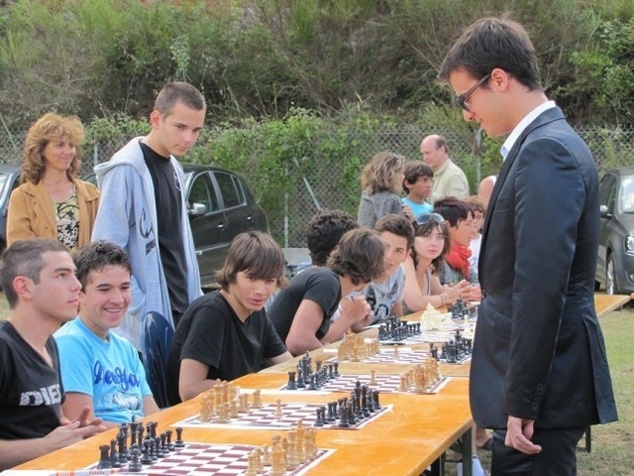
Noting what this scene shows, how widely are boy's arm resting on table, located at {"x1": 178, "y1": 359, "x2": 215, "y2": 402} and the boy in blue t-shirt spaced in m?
0.25

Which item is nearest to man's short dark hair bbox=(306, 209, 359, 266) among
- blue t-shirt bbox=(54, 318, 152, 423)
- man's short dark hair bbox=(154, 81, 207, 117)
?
man's short dark hair bbox=(154, 81, 207, 117)

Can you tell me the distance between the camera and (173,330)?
5.63 m

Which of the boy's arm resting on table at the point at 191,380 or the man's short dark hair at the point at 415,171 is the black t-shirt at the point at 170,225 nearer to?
the boy's arm resting on table at the point at 191,380

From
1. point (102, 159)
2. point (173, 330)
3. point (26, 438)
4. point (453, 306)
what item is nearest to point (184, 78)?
point (102, 159)

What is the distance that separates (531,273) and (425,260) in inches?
201

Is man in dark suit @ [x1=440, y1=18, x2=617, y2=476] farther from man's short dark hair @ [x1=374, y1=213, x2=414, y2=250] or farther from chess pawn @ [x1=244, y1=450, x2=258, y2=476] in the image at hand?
man's short dark hair @ [x1=374, y1=213, x2=414, y2=250]

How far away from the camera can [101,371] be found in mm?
4512

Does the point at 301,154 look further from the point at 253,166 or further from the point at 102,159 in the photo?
the point at 102,159

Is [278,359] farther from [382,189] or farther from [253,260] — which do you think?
[382,189]

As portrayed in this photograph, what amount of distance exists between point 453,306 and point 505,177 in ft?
14.2

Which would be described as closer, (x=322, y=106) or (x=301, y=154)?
(x=301, y=154)

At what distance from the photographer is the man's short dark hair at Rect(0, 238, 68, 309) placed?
13.6 ft

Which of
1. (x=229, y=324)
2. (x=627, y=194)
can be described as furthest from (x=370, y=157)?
(x=229, y=324)

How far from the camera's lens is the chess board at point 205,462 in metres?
3.16
